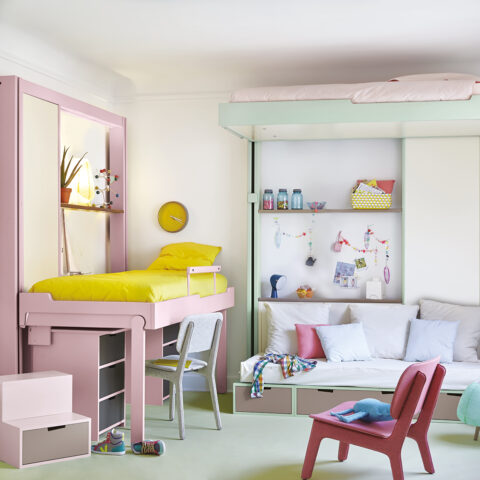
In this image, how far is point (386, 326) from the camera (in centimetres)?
514

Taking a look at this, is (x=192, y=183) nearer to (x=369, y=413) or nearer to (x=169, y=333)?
(x=169, y=333)

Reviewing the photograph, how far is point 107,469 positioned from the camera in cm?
359

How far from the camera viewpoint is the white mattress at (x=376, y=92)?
14.9ft

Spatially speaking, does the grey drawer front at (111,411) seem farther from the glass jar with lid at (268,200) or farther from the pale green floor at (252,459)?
the glass jar with lid at (268,200)

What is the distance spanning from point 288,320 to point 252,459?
1634 mm

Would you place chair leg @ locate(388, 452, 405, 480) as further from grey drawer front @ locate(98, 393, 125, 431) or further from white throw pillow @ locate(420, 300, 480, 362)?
white throw pillow @ locate(420, 300, 480, 362)

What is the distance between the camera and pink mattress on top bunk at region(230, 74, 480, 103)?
4551 mm

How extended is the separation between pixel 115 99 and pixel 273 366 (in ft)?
9.27

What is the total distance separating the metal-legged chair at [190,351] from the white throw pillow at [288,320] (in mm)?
954

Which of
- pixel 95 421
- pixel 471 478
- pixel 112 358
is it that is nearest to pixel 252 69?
pixel 112 358

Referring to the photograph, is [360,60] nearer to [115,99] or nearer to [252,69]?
[252,69]

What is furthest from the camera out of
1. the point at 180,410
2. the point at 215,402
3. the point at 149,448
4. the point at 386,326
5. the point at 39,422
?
the point at 386,326

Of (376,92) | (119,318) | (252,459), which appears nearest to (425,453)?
(252,459)

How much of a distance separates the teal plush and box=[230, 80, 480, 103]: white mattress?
1.98 metres
